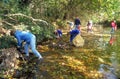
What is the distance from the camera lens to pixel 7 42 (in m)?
11.5

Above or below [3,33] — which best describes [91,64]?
below

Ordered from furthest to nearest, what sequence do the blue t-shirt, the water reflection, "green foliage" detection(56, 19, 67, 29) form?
"green foliage" detection(56, 19, 67, 29) < the blue t-shirt < the water reflection

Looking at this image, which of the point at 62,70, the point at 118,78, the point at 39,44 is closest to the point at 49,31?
the point at 39,44

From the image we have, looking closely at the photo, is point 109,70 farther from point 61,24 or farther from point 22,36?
point 61,24

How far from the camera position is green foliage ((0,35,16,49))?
444 inches

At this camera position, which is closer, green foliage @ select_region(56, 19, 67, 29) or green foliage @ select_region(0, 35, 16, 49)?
green foliage @ select_region(0, 35, 16, 49)

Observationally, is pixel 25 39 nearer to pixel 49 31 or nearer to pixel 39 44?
pixel 39 44

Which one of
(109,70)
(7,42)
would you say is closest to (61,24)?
(7,42)

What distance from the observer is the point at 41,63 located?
1073 cm

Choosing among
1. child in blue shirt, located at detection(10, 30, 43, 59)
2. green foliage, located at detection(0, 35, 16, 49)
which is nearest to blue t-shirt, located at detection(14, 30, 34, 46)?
child in blue shirt, located at detection(10, 30, 43, 59)

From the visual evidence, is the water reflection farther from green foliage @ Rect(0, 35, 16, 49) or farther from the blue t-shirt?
green foliage @ Rect(0, 35, 16, 49)

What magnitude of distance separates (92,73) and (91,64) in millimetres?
1365

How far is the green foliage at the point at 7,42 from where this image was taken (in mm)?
11269

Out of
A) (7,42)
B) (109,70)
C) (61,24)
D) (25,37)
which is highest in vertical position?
(61,24)
